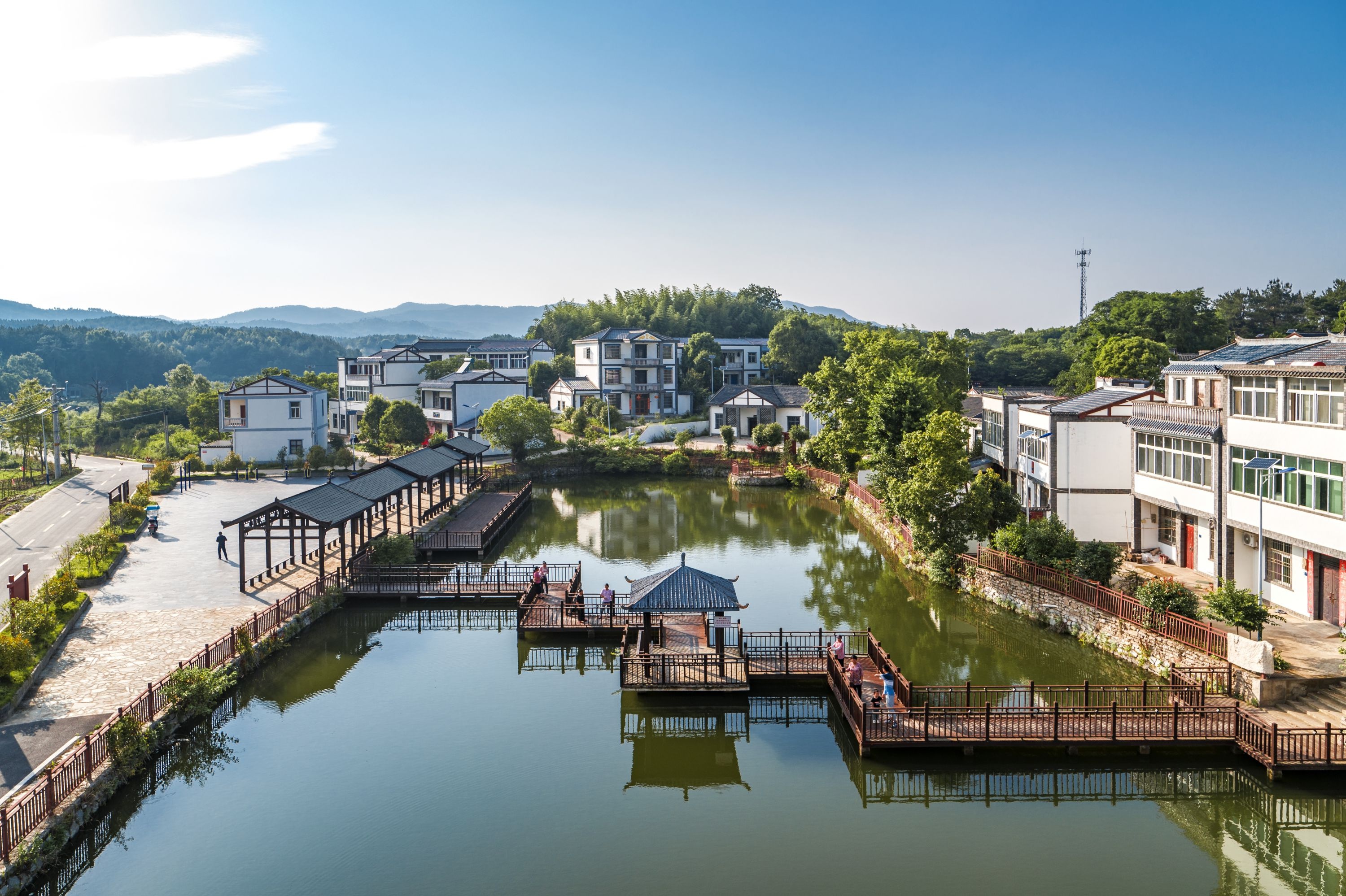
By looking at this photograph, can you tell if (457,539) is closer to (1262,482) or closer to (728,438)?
(1262,482)

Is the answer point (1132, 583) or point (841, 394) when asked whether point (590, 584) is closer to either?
point (1132, 583)

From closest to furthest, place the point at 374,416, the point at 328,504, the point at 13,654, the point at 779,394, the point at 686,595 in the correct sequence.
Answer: the point at 13,654
the point at 686,595
the point at 328,504
the point at 374,416
the point at 779,394

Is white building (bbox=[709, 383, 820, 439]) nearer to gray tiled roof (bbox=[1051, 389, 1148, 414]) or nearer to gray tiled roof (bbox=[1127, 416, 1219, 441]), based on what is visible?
gray tiled roof (bbox=[1051, 389, 1148, 414])

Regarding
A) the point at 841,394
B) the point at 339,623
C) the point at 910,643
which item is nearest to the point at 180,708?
the point at 339,623

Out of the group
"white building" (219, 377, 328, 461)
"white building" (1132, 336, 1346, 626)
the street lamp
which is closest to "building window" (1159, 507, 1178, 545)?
"white building" (1132, 336, 1346, 626)

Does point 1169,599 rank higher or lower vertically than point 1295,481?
lower

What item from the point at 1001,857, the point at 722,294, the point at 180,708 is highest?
the point at 722,294

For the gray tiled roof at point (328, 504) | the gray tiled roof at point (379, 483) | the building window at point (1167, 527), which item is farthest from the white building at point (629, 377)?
the building window at point (1167, 527)

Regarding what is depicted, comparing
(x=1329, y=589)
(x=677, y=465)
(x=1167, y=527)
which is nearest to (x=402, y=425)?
(x=677, y=465)
